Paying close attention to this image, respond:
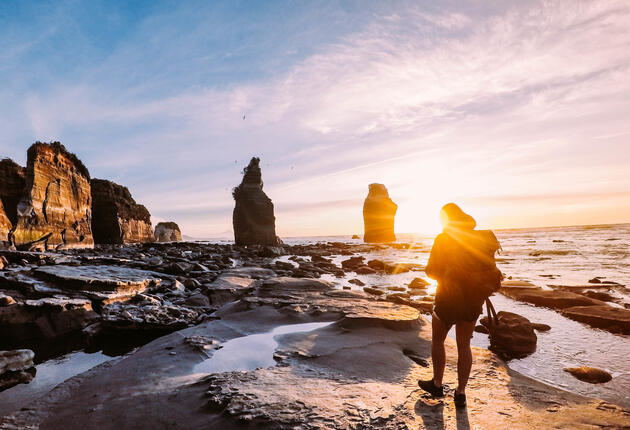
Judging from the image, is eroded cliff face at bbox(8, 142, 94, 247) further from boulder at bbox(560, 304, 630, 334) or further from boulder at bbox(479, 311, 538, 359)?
boulder at bbox(560, 304, 630, 334)

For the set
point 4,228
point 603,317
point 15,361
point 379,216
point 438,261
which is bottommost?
point 603,317

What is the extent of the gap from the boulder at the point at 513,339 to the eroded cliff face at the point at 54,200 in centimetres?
2952

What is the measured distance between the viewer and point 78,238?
29.3 m

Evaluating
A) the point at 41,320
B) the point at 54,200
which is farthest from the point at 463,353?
the point at 54,200

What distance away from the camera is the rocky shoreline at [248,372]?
253 centimetres

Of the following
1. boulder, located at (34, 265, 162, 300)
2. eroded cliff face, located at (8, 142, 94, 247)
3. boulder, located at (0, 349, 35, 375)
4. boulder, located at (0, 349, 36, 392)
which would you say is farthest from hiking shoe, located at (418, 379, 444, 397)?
eroded cliff face, located at (8, 142, 94, 247)

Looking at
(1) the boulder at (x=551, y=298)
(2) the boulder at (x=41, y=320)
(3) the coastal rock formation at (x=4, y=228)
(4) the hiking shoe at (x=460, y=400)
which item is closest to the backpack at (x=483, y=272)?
(4) the hiking shoe at (x=460, y=400)

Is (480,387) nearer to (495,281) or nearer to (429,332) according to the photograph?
(495,281)

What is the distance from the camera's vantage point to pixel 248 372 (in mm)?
3293

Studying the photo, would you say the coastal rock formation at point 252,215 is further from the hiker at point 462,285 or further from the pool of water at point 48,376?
the hiker at point 462,285

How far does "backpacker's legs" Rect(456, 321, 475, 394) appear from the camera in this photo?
9.78 feet

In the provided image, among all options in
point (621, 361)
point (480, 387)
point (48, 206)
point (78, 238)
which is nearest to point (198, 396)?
point (480, 387)

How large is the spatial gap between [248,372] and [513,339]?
4.17m

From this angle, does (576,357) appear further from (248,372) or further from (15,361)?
(15,361)
